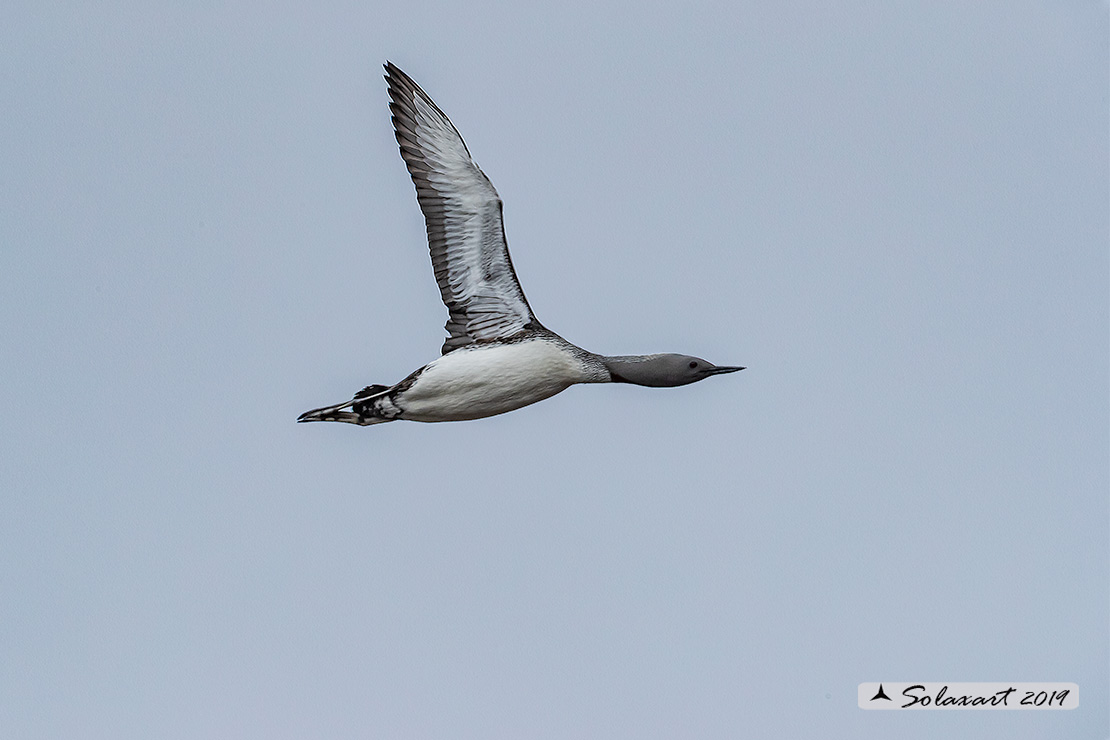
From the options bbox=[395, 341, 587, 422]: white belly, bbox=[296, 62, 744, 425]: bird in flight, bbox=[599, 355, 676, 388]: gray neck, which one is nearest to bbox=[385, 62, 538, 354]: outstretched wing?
bbox=[296, 62, 744, 425]: bird in flight

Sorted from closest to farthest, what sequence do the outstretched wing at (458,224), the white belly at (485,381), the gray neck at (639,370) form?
1. the white belly at (485,381)
2. the outstretched wing at (458,224)
3. the gray neck at (639,370)

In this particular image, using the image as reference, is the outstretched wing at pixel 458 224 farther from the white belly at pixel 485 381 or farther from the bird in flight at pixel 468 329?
the white belly at pixel 485 381

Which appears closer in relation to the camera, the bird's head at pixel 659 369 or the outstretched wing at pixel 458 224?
the outstretched wing at pixel 458 224

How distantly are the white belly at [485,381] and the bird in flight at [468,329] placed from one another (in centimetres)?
1

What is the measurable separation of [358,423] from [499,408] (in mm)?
1553

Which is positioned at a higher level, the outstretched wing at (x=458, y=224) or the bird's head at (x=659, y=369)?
the outstretched wing at (x=458, y=224)

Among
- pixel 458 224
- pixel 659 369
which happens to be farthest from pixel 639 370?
pixel 458 224

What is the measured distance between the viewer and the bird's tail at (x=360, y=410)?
31578mm

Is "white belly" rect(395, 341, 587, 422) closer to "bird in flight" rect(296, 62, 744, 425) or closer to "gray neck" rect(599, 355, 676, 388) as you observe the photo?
"bird in flight" rect(296, 62, 744, 425)

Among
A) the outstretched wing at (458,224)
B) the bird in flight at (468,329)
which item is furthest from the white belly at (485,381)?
the outstretched wing at (458,224)

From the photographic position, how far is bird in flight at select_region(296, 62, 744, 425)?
31.3 meters

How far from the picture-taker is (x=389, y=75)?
3169 cm

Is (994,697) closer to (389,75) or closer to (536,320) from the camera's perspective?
(536,320)

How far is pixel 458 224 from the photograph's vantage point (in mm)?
31562
